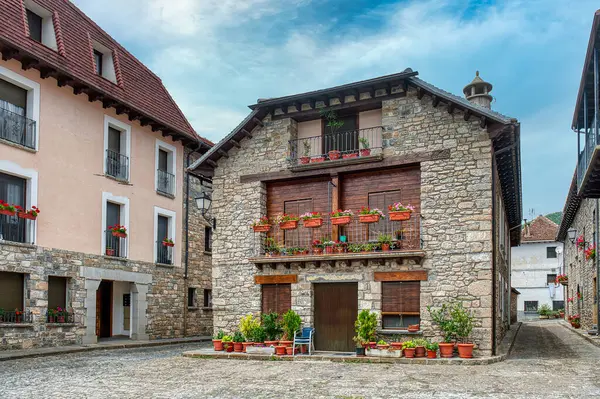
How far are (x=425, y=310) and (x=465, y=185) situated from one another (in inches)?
114

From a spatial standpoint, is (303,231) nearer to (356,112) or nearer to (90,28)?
(356,112)

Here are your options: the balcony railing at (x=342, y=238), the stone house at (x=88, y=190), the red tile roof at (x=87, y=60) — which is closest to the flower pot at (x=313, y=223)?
the balcony railing at (x=342, y=238)

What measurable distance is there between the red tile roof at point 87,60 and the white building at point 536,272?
98.2 ft

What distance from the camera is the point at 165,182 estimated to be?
21844mm

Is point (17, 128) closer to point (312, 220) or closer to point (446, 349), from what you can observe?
point (312, 220)

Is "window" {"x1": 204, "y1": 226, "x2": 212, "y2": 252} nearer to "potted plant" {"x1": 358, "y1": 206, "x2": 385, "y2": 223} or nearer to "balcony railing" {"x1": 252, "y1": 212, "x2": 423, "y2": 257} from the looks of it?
"balcony railing" {"x1": 252, "y1": 212, "x2": 423, "y2": 257}

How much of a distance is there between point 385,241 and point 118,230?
8.85 meters

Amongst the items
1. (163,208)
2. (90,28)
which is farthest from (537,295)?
(90,28)

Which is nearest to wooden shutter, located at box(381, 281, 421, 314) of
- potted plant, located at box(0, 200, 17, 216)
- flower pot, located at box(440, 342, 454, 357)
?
flower pot, located at box(440, 342, 454, 357)

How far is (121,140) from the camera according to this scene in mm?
19953

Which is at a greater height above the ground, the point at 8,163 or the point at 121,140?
the point at 121,140

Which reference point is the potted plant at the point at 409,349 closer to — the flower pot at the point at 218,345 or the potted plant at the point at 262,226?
the potted plant at the point at 262,226

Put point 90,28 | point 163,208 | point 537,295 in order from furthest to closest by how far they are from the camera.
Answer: point 537,295, point 163,208, point 90,28

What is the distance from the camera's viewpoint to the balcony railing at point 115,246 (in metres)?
18.9
